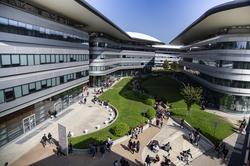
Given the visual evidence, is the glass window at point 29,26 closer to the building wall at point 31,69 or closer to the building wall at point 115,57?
the building wall at point 31,69

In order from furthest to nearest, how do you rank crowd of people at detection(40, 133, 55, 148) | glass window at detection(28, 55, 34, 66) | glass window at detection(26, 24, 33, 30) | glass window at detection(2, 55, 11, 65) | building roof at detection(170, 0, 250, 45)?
building roof at detection(170, 0, 250, 45), glass window at detection(28, 55, 34, 66), glass window at detection(26, 24, 33, 30), crowd of people at detection(40, 133, 55, 148), glass window at detection(2, 55, 11, 65)

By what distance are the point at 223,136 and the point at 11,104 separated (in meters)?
28.5

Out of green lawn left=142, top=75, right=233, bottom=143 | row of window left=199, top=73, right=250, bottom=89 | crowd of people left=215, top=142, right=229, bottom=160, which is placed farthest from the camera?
row of window left=199, top=73, right=250, bottom=89

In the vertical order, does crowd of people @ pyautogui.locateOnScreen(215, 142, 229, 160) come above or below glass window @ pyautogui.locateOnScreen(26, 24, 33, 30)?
below

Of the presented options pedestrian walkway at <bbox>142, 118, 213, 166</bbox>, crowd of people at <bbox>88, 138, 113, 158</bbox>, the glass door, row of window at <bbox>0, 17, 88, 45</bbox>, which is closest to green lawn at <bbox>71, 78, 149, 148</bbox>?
crowd of people at <bbox>88, 138, 113, 158</bbox>

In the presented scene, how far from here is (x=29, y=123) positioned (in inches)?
1258

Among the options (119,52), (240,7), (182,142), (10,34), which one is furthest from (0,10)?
(119,52)

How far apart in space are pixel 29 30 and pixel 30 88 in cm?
773

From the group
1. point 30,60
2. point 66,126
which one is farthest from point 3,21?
point 66,126

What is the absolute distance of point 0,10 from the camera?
24.1m

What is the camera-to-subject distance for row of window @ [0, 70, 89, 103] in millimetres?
25828

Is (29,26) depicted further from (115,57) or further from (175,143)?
(115,57)

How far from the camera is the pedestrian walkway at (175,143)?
26.9m

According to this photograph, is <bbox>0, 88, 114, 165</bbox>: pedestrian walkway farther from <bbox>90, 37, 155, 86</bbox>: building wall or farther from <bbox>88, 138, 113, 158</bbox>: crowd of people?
<bbox>90, 37, 155, 86</bbox>: building wall
